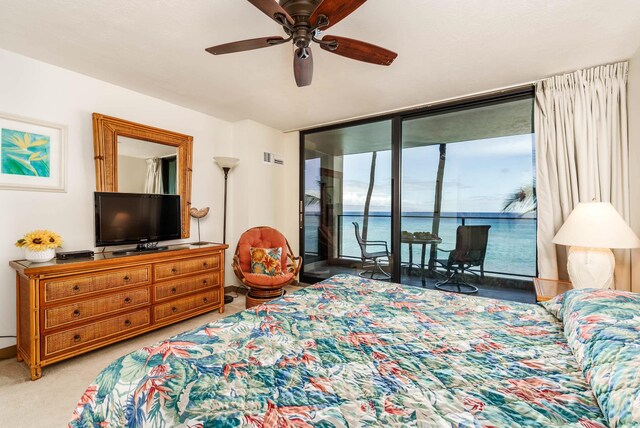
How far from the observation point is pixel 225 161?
151 inches

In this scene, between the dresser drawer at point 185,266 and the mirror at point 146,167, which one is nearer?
the dresser drawer at point 185,266

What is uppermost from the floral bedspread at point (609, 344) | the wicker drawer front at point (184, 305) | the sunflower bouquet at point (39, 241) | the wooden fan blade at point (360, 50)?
the wooden fan blade at point (360, 50)

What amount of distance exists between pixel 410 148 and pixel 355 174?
0.84 metres

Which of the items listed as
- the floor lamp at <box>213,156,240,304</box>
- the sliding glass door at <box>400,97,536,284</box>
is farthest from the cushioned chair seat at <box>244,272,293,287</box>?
the sliding glass door at <box>400,97,536,284</box>

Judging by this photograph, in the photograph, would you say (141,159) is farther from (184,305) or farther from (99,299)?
(184,305)

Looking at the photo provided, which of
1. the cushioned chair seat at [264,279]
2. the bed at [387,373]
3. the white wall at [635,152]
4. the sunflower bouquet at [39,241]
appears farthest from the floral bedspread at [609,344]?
the sunflower bouquet at [39,241]

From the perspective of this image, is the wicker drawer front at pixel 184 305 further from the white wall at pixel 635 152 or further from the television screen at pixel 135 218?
the white wall at pixel 635 152

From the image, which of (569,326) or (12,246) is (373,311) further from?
(12,246)

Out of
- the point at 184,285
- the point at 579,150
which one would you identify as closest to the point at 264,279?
the point at 184,285

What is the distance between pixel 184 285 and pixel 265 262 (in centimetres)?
90

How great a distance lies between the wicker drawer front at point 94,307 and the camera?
2.15 m

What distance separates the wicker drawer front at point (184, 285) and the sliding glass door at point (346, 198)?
167cm

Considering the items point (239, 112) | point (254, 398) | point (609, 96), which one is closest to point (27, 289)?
point (254, 398)

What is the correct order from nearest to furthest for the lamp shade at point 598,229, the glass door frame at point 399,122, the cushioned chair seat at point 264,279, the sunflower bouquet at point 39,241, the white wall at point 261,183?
the lamp shade at point 598,229
the sunflower bouquet at point 39,241
the glass door frame at point 399,122
the cushioned chair seat at point 264,279
the white wall at point 261,183
